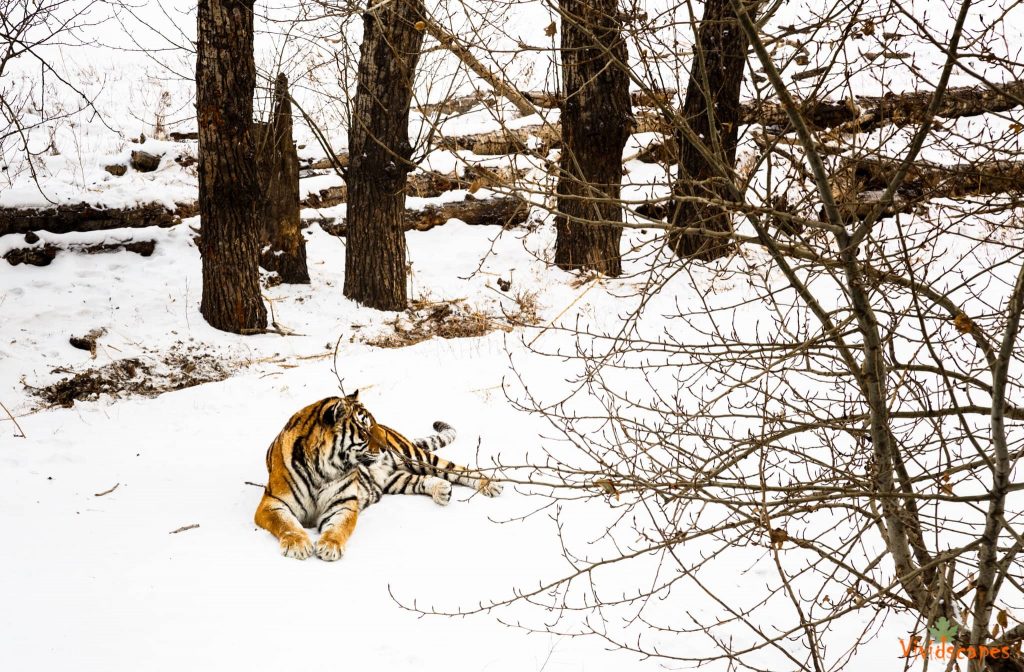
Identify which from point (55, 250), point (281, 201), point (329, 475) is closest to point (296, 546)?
point (329, 475)

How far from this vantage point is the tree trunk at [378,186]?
898 cm

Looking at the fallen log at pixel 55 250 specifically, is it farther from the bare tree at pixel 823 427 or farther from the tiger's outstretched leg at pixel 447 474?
the tiger's outstretched leg at pixel 447 474

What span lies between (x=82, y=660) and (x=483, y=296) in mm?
7262

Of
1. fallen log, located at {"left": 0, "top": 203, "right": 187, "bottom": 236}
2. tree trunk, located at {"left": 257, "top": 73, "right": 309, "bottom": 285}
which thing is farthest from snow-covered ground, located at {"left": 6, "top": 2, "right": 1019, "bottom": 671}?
tree trunk, located at {"left": 257, "top": 73, "right": 309, "bottom": 285}

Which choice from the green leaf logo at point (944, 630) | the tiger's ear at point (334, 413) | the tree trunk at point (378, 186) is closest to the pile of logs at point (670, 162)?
the tree trunk at point (378, 186)

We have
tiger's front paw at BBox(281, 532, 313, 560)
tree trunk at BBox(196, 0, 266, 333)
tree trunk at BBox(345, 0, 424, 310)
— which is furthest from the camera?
tree trunk at BBox(345, 0, 424, 310)

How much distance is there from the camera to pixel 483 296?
10.3m

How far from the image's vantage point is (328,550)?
441 centimetres

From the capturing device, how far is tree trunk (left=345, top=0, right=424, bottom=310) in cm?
898

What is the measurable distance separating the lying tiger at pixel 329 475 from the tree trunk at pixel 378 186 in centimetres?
460

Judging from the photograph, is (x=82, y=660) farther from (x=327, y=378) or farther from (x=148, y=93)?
(x=148, y=93)

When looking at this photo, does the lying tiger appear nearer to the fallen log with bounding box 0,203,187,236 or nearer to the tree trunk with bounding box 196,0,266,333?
the tree trunk with bounding box 196,0,266,333

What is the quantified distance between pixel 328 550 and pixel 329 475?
67 cm

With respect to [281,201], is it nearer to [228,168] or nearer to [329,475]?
[228,168]
